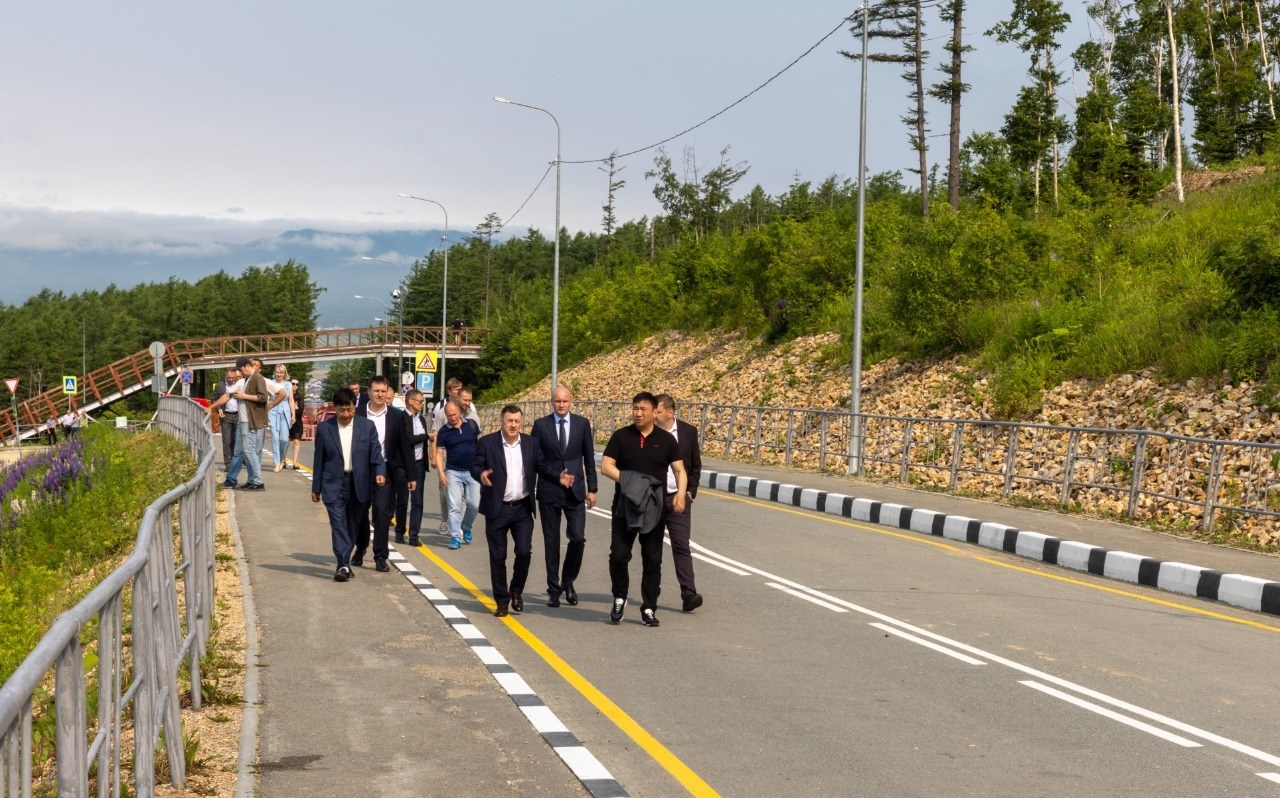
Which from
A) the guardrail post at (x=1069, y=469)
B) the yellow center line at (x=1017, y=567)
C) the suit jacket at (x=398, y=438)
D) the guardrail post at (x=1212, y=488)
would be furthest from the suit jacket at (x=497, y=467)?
the guardrail post at (x=1069, y=469)

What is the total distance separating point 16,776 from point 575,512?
8182 mm

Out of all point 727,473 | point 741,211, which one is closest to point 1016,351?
point 727,473

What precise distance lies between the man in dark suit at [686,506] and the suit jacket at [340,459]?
3.28m

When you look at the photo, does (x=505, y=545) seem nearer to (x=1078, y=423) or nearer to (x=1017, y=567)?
(x=1017, y=567)

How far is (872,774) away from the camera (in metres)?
6.18

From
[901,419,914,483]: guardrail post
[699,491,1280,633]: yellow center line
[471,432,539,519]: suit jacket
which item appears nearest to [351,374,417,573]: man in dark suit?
[471,432,539,519]: suit jacket

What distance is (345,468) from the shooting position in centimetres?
1276

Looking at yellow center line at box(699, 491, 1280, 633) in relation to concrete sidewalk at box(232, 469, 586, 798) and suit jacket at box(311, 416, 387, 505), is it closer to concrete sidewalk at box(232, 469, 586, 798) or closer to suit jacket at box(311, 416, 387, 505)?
concrete sidewalk at box(232, 469, 586, 798)

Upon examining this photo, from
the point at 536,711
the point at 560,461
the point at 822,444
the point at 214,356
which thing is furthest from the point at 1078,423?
the point at 214,356

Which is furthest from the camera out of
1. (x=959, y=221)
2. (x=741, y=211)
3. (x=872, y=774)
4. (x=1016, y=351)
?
(x=741, y=211)

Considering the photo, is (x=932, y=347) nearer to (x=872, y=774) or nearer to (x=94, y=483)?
(x=94, y=483)

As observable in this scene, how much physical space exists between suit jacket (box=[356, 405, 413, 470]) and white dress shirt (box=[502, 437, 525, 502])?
9.33 ft

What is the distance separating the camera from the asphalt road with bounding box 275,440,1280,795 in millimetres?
6277

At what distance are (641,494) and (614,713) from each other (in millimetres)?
2988
